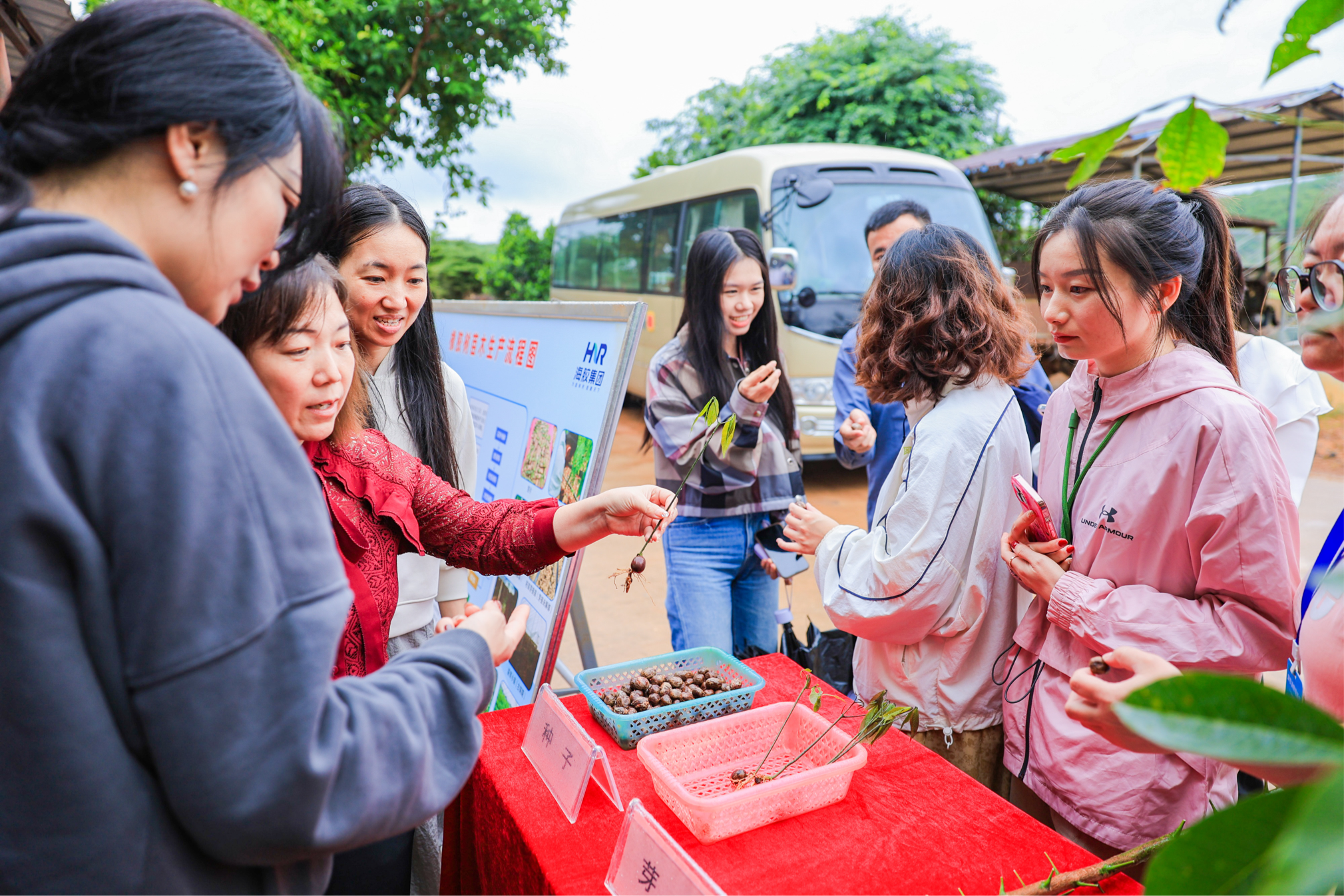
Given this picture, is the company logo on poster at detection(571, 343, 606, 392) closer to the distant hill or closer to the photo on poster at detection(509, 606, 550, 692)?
the photo on poster at detection(509, 606, 550, 692)

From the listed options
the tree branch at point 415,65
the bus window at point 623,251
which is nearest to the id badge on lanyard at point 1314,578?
the bus window at point 623,251

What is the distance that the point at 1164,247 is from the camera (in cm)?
151

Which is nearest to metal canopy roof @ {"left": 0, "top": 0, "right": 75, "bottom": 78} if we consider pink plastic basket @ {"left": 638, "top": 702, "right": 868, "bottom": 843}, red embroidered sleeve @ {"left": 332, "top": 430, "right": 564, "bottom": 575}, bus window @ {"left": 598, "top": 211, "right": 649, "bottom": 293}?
red embroidered sleeve @ {"left": 332, "top": 430, "right": 564, "bottom": 575}

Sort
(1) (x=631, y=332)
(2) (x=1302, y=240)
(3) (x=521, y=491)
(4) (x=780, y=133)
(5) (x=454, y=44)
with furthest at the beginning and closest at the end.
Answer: (4) (x=780, y=133), (5) (x=454, y=44), (3) (x=521, y=491), (1) (x=631, y=332), (2) (x=1302, y=240)

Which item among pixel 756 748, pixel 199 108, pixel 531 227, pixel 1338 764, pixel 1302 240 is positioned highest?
pixel 531 227

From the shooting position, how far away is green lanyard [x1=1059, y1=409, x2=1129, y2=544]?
155 centimetres

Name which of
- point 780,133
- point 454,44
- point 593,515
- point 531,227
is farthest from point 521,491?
point 531,227

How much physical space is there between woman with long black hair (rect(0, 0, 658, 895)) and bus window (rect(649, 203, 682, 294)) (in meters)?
7.65

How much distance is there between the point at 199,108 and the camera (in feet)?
2.29

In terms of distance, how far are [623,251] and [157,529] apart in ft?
30.8

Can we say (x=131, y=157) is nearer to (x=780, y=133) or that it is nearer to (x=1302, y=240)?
(x=1302, y=240)

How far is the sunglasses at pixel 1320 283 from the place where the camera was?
1114 millimetres

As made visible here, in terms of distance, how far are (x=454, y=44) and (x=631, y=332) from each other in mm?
9268

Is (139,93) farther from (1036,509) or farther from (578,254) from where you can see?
(578,254)
